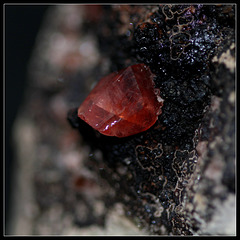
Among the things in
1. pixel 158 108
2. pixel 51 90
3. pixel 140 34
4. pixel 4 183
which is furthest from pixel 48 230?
pixel 140 34

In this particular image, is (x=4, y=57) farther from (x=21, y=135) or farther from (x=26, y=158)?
(x=26, y=158)

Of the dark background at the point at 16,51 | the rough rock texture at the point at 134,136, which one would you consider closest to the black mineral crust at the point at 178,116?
the rough rock texture at the point at 134,136

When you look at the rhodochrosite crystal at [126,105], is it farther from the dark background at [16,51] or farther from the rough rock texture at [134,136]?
the dark background at [16,51]

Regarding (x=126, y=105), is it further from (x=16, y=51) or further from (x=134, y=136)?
(x=16, y=51)

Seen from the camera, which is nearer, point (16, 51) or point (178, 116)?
point (178, 116)

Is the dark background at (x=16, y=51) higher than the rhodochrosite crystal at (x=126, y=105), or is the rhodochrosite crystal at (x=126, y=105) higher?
the dark background at (x=16, y=51)

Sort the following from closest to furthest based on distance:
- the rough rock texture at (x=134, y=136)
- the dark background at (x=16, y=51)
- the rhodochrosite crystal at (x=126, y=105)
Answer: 1. the rough rock texture at (x=134, y=136)
2. the rhodochrosite crystal at (x=126, y=105)
3. the dark background at (x=16, y=51)

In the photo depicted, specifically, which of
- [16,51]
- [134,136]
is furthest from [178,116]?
[16,51]

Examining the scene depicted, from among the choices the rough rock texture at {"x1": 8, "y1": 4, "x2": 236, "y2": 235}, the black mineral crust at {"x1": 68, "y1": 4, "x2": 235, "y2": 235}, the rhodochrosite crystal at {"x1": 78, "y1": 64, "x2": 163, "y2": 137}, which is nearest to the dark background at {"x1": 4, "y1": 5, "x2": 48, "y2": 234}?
the rough rock texture at {"x1": 8, "y1": 4, "x2": 236, "y2": 235}

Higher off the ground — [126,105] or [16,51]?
[16,51]
